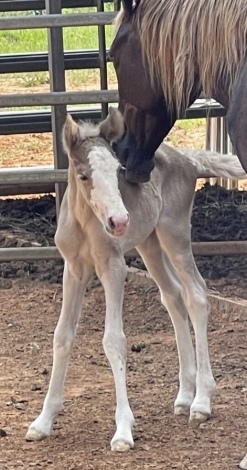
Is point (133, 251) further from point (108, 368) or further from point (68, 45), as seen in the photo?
point (68, 45)

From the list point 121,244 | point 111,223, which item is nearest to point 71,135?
point 111,223

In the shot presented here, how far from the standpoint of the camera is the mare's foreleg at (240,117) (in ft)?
10.3

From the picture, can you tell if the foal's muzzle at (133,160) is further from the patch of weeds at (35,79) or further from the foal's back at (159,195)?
the patch of weeds at (35,79)

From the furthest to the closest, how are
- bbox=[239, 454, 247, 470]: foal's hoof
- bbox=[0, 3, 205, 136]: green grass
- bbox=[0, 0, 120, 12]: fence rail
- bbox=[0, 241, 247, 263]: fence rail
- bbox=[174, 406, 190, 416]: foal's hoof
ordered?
bbox=[0, 3, 205, 136]: green grass < bbox=[0, 0, 120, 12]: fence rail < bbox=[0, 241, 247, 263]: fence rail < bbox=[174, 406, 190, 416]: foal's hoof < bbox=[239, 454, 247, 470]: foal's hoof

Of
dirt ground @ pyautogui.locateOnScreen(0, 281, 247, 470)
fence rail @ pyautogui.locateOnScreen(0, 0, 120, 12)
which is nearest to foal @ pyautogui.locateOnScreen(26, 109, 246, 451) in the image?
dirt ground @ pyautogui.locateOnScreen(0, 281, 247, 470)

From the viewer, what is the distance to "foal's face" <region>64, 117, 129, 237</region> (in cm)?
329

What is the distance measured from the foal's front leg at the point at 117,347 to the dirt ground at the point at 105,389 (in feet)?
0.25

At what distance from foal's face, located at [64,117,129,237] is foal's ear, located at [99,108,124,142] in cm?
3

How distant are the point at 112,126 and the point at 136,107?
0.86 ft

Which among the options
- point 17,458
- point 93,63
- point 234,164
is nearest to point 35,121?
point 93,63

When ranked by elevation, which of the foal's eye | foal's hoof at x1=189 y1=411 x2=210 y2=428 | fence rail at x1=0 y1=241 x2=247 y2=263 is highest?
the foal's eye

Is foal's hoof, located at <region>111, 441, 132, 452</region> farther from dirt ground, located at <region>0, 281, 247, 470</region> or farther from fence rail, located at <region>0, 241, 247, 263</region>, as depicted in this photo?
fence rail, located at <region>0, 241, 247, 263</region>

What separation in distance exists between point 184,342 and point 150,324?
1187 millimetres

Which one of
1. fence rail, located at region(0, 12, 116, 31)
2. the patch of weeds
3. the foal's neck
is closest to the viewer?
the foal's neck
